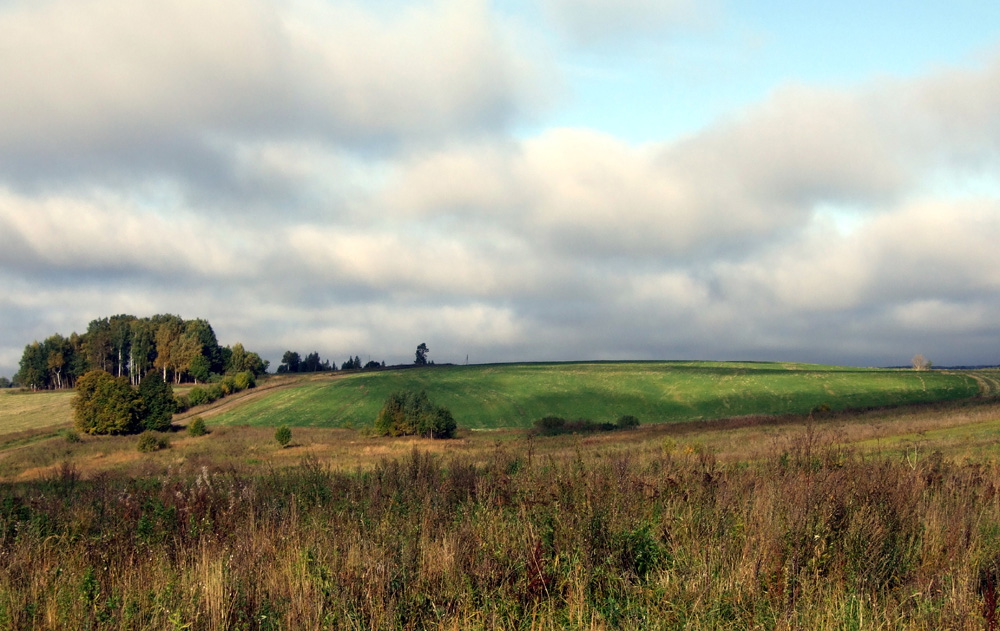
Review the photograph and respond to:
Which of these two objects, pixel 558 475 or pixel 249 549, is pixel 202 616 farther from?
pixel 558 475

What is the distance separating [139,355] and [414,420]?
123911mm

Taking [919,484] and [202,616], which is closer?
[202,616]

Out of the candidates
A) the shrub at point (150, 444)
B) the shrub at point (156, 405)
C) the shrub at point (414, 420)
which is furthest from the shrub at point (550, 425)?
the shrub at point (156, 405)

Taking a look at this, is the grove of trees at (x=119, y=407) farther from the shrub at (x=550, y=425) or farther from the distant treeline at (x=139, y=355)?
the distant treeline at (x=139, y=355)

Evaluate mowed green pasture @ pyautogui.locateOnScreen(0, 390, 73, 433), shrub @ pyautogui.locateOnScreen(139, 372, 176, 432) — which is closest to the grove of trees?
shrub @ pyautogui.locateOnScreen(139, 372, 176, 432)

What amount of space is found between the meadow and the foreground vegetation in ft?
0.09

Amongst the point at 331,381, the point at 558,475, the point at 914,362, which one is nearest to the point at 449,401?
the point at 331,381

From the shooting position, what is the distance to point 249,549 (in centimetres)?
632

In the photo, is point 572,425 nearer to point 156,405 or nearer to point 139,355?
point 156,405

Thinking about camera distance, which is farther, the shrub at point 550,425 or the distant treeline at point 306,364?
the distant treeline at point 306,364

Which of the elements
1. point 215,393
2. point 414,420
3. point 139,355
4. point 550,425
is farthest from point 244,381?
point 550,425

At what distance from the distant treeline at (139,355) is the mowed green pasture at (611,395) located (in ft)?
162

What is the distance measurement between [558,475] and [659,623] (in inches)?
150

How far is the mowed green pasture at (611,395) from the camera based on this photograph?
8312 centimetres
